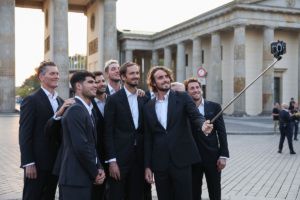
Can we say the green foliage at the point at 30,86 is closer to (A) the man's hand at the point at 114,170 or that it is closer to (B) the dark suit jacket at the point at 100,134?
(B) the dark suit jacket at the point at 100,134

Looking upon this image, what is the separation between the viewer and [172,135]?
17.3 ft

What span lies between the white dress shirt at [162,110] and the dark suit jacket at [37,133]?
1.44 metres

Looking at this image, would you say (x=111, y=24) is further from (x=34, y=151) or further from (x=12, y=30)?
(x=34, y=151)

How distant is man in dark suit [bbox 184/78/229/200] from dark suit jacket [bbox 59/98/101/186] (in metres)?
1.96

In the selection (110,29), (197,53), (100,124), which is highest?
(110,29)

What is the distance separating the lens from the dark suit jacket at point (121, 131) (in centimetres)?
548

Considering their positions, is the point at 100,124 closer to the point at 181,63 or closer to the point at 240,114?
the point at 240,114

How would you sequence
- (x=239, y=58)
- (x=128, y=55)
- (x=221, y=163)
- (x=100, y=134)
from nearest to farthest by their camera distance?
(x=100, y=134) → (x=221, y=163) → (x=239, y=58) → (x=128, y=55)

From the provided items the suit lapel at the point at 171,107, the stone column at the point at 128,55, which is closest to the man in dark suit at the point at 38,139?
the suit lapel at the point at 171,107

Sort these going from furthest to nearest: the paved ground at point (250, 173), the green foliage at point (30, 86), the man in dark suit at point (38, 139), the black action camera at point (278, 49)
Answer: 1. the green foliage at point (30, 86)
2. the paved ground at point (250, 173)
3. the man in dark suit at point (38, 139)
4. the black action camera at point (278, 49)

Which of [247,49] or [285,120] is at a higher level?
[247,49]

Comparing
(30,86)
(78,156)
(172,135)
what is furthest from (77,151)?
(30,86)

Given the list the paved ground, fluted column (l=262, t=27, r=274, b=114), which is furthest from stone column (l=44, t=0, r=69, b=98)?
the paved ground

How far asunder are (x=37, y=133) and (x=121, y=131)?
3.77 feet
